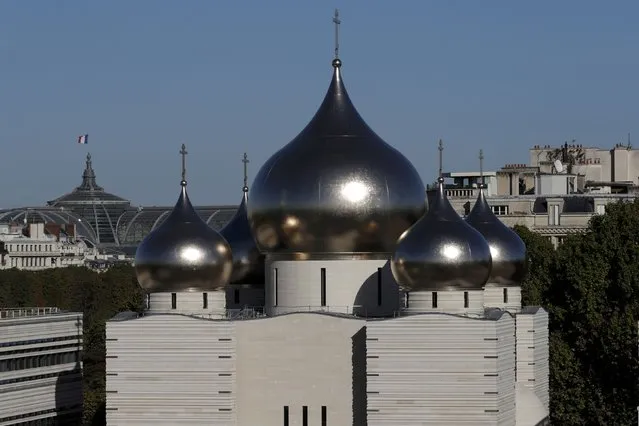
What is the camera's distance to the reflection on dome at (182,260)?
67000 millimetres

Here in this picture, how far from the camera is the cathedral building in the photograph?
63.4m

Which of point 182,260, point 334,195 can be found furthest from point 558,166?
point 182,260

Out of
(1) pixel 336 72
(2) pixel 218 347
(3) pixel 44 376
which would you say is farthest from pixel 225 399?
(3) pixel 44 376

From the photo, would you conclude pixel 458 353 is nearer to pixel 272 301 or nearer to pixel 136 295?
pixel 272 301

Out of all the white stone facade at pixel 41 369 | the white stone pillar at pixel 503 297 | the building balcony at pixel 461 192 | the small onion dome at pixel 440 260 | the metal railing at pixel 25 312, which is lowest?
the white stone facade at pixel 41 369

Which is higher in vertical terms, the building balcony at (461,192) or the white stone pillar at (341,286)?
the building balcony at (461,192)

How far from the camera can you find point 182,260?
67062 mm

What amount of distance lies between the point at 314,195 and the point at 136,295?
37.7 meters

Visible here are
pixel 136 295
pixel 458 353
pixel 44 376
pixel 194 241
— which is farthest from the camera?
pixel 136 295

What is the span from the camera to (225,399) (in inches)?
2571

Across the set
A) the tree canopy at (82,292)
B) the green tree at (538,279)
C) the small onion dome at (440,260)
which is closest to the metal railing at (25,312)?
the tree canopy at (82,292)

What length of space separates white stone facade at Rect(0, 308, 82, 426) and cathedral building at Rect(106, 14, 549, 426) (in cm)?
1138

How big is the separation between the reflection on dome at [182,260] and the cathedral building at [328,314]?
4 cm

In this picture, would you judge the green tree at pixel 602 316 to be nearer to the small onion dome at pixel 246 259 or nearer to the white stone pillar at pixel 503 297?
the white stone pillar at pixel 503 297
